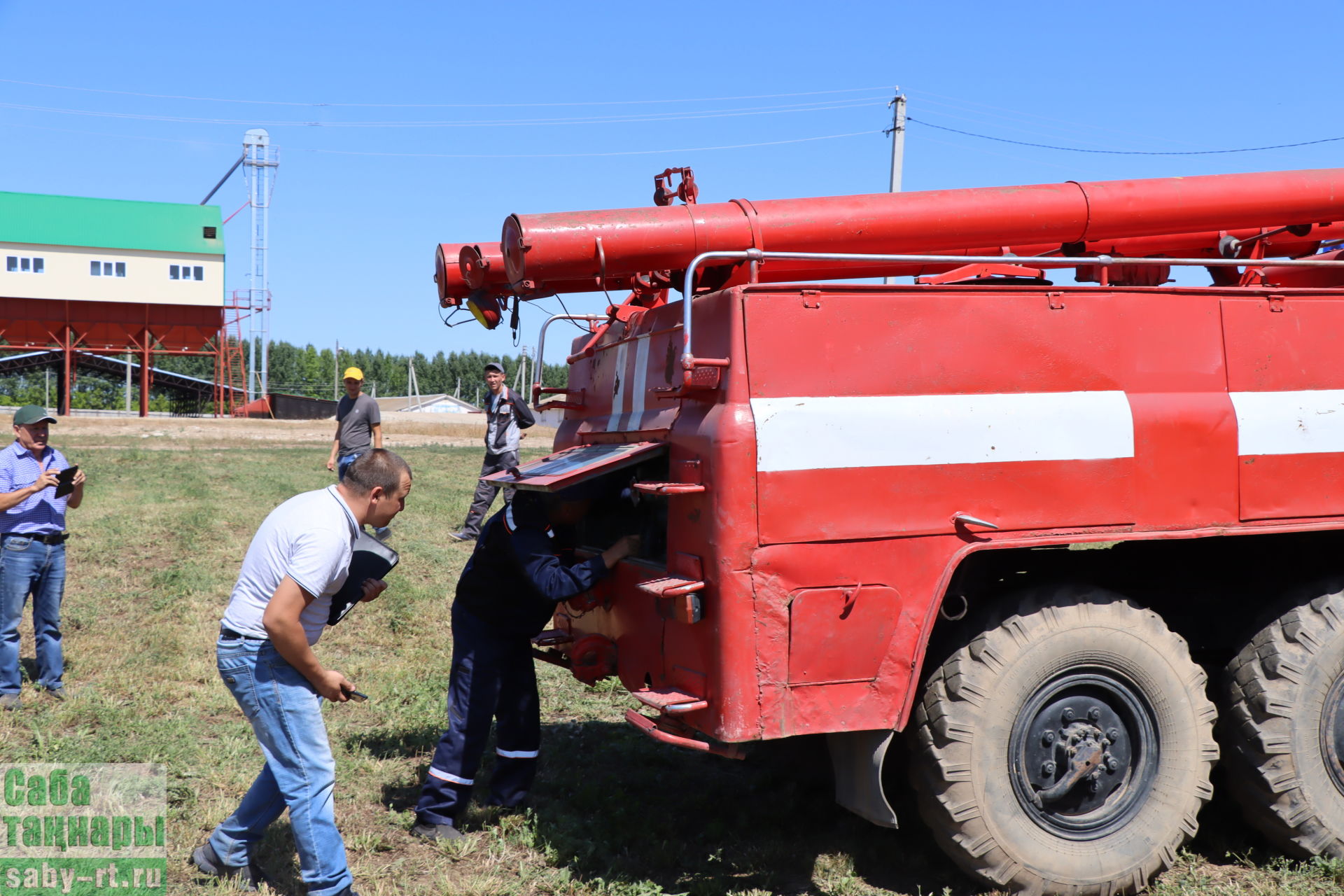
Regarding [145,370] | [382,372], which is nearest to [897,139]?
Answer: [145,370]

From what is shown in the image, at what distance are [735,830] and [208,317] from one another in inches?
1786

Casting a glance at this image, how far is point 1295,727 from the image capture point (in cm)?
434

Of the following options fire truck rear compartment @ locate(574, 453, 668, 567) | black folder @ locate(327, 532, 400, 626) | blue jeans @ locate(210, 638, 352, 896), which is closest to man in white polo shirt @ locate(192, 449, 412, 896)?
blue jeans @ locate(210, 638, 352, 896)

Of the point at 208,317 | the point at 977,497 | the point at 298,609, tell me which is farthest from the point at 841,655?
the point at 208,317

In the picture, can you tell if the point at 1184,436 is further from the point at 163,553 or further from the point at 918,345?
the point at 163,553

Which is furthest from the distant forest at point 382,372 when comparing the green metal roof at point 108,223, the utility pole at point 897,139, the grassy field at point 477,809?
the grassy field at point 477,809

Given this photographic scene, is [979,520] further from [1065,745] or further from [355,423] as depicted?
[355,423]

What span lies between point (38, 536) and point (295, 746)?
13.0 ft

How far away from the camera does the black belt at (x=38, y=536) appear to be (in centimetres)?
677

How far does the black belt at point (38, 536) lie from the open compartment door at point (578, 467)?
12.2 ft

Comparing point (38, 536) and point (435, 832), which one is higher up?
point (38, 536)

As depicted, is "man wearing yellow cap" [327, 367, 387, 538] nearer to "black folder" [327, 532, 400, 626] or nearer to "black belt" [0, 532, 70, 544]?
"black belt" [0, 532, 70, 544]

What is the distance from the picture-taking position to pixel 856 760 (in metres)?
4.09

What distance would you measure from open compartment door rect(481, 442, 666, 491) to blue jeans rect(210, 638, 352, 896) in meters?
1.11
